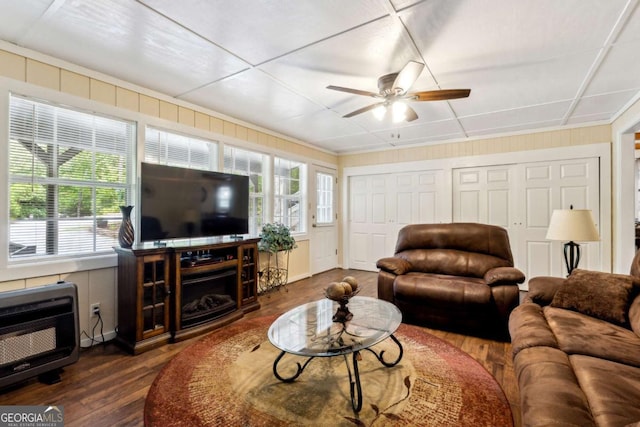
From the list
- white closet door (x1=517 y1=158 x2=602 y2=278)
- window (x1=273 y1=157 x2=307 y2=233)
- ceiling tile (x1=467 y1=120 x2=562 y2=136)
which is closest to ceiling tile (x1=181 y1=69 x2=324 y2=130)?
window (x1=273 y1=157 x2=307 y2=233)

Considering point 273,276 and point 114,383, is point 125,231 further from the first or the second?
point 273,276

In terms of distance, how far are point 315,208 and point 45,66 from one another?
3954 millimetres

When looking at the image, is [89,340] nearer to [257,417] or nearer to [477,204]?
[257,417]

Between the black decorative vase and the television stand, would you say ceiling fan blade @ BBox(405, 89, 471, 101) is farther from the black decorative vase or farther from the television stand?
the black decorative vase

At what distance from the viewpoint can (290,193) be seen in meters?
5.04

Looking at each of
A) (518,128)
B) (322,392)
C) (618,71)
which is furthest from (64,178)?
(518,128)

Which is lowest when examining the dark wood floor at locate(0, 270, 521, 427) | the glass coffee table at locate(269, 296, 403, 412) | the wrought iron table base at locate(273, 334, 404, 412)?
the dark wood floor at locate(0, 270, 521, 427)

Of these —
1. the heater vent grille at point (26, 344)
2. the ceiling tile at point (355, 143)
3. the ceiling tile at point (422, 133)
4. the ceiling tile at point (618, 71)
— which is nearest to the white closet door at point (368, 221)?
the ceiling tile at point (355, 143)

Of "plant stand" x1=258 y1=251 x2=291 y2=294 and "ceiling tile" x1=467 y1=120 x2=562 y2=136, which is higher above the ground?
"ceiling tile" x1=467 y1=120 x2=562 y2=136

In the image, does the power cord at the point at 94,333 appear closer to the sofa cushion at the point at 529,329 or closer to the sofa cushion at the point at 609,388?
the sofa cushion at the point at 529,329

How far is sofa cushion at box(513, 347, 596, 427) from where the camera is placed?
1079 millimetres

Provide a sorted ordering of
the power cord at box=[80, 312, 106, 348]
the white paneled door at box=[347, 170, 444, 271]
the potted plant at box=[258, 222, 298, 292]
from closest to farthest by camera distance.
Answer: the power cord at box=[80, 312, 106, 348] → the potted plant at box=[258, 222, 298, 292] → the white paneled door at box=[347, 170, 444, 271]

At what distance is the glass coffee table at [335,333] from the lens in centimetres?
170

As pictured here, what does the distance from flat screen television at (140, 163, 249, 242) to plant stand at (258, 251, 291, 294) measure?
3.17 ft
